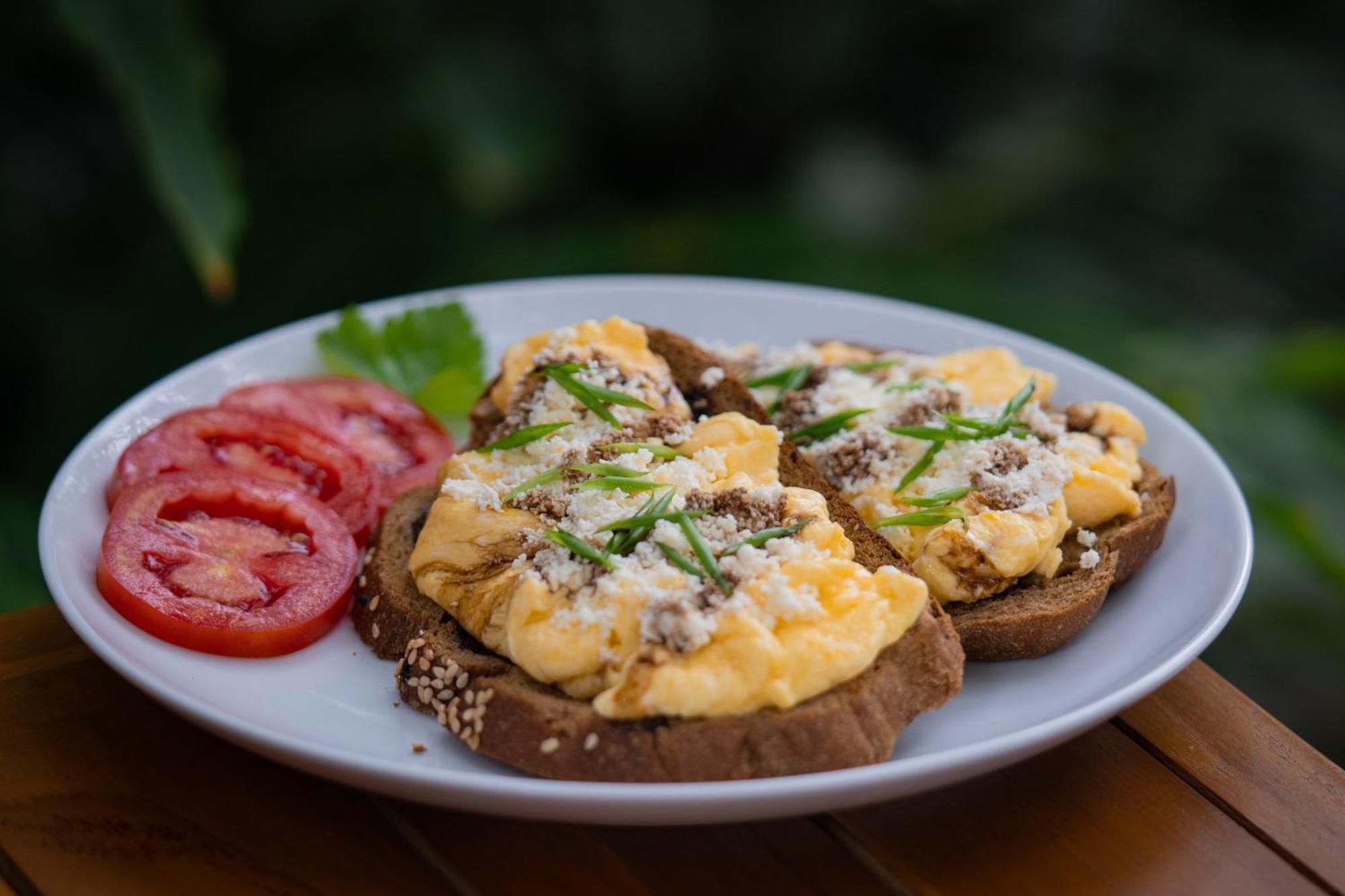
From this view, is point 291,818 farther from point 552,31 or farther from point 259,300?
point 552,31

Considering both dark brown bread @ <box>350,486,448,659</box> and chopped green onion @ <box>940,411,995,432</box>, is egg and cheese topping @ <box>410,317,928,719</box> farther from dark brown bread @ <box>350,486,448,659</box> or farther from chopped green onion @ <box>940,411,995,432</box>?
chopped green onion @ <box>940,411,995,432</box>

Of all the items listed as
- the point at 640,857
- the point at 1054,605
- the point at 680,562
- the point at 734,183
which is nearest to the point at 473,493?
the point at 680,562

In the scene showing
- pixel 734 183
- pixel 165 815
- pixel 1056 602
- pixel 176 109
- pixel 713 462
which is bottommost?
pixel 734 183

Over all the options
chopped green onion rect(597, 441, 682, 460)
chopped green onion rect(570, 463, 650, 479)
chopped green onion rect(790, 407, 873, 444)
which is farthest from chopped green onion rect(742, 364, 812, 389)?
chopped green onion rect(570, 463, 650, 479)

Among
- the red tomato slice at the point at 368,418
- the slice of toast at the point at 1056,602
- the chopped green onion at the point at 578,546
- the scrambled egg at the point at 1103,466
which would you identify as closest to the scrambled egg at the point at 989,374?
the scrambled egg at the point at 1103,466

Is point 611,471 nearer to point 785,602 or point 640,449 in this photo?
point 640,449
